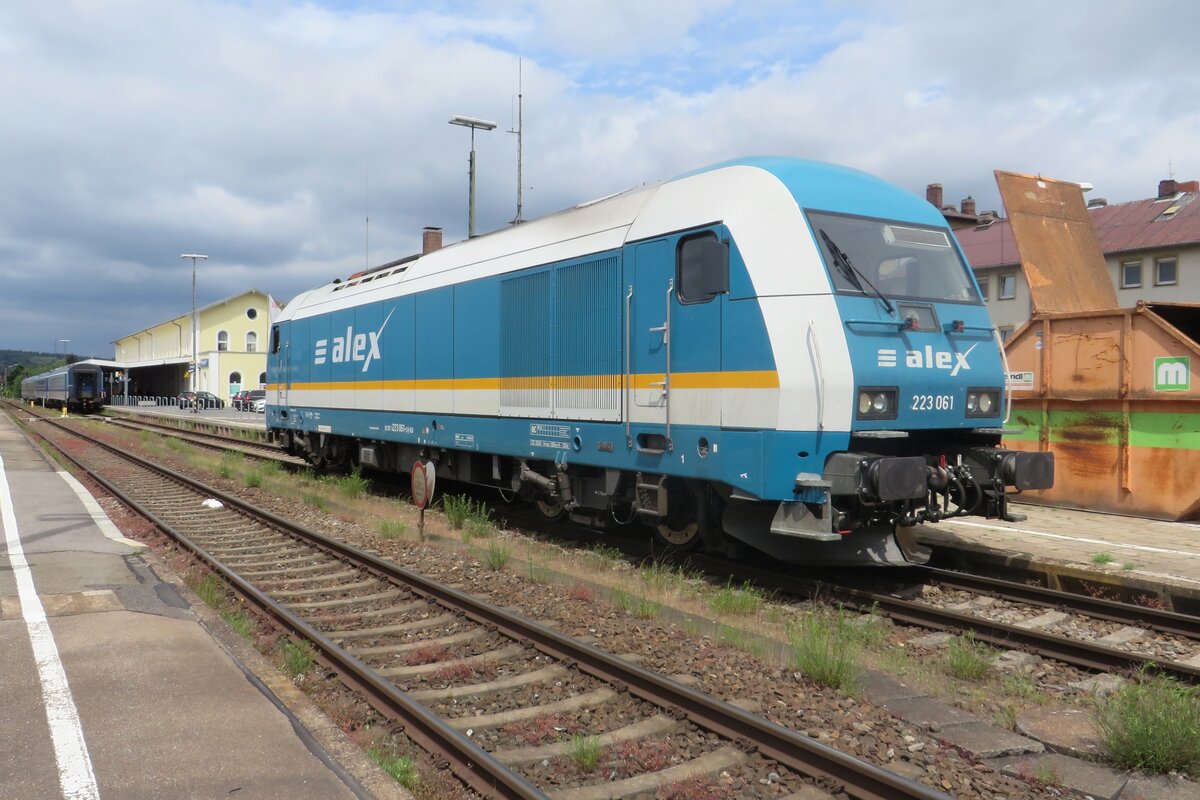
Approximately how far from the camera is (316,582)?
8.35m

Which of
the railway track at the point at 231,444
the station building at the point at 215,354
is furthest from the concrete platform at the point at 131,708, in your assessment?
the station building at the point at 215,354

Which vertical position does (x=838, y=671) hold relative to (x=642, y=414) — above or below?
below

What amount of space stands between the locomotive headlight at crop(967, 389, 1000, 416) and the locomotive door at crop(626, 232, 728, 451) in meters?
2.18

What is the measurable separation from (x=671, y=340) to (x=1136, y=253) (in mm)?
35083

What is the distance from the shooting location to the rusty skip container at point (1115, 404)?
1014cm

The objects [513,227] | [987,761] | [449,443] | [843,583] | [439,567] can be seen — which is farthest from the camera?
[449,443]

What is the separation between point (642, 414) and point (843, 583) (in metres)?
2.38

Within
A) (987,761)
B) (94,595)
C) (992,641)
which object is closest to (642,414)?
(992,641)

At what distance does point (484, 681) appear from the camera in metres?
5.50

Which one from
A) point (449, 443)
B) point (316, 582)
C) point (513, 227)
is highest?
point (513, 227)

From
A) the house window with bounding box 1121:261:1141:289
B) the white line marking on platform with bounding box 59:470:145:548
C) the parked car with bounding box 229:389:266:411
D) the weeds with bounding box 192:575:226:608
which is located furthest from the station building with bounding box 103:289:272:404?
the weeds with bounding box 192:575:226:608

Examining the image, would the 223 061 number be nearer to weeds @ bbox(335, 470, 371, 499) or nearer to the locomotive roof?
the locomotive roof

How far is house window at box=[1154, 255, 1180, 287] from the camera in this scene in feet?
114

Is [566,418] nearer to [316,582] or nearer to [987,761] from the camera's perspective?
[316,582]
